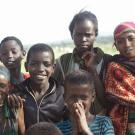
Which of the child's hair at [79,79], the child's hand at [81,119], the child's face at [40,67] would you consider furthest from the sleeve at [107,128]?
the child's face at [40,67]

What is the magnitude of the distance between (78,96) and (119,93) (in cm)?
52

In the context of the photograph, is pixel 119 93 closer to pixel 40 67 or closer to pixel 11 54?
pixel 40 67

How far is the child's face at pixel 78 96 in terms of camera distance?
135 inches

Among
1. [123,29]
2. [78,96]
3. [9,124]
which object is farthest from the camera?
[123,29]

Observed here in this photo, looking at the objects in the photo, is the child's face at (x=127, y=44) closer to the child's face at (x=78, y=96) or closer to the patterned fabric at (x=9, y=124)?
the child's face at (x=78, y=96)

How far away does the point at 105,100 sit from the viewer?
387 cm

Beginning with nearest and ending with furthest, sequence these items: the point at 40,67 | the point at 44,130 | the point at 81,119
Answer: the point at 44,130 < the point at 81,119 < the point at 40,67

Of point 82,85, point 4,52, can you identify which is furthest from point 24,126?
point 4,52

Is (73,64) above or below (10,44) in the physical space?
below

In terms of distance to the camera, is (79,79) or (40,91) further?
(40,91)

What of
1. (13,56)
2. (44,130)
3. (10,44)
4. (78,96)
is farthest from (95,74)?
(10,44)

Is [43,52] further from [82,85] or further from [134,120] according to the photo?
[134,120]

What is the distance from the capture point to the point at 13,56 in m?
4.46

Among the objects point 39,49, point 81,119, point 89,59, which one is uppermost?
point 39,49
